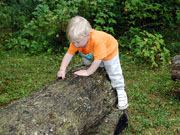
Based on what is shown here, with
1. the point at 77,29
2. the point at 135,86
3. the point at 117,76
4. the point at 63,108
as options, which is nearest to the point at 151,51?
the point at 135,86

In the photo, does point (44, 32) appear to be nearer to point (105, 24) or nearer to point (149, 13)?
point (105, 24)

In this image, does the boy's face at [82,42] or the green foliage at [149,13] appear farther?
the green foliage at [149,13]

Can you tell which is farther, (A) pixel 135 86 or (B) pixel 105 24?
(B) pixel 105 24

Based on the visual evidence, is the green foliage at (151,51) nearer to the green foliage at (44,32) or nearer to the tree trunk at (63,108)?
the green foliage at (44,32)

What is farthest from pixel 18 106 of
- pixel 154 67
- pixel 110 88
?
pixel 154 67

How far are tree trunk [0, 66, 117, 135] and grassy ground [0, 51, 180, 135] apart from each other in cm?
120

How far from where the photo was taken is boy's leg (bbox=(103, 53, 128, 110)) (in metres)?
3.69

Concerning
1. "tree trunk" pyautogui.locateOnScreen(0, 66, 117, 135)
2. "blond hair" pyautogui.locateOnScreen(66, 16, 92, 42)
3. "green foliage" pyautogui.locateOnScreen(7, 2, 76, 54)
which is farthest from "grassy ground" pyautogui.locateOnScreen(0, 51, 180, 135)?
"blond hair" pyautogui.locateOnScreen(66, 16, 92, 42)

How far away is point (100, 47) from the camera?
3.35 metres

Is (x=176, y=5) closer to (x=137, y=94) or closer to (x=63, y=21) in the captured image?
(x=63, y=21)

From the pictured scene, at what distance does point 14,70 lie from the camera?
6.79 m

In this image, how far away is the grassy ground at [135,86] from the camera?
4.74m

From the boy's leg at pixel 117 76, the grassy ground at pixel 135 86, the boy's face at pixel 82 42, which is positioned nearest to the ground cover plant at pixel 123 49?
the grassy ground at pixel 135 86

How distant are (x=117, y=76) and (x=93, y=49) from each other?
61 centimetres
